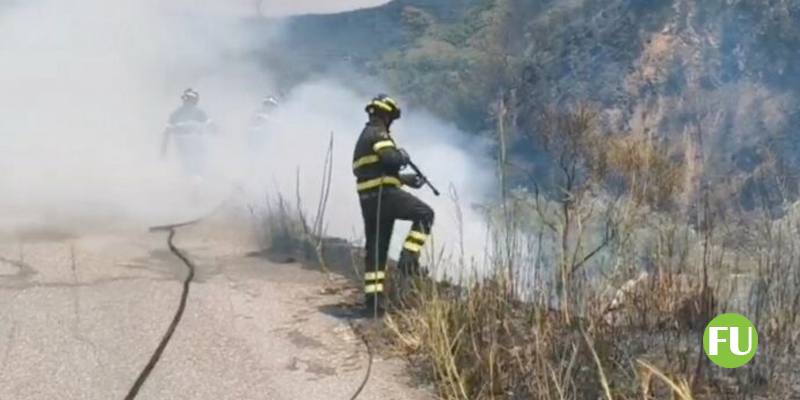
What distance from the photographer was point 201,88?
2914 cm

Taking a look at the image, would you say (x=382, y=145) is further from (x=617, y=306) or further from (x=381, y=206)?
(x=617, y=306)

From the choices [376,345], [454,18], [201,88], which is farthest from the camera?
[454,18]

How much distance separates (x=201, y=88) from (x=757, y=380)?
1030 inches

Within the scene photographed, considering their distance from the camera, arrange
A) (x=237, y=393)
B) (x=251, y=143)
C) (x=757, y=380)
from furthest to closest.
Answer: (x=251, y=143) < (x=237, y=393) < (x=757, y=380)

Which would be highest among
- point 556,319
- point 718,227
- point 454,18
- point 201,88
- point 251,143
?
point 454,18

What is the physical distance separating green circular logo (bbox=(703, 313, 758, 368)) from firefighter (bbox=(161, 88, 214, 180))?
33.9ft

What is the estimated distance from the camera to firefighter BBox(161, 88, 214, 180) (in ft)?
45.5

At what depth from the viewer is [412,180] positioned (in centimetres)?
703

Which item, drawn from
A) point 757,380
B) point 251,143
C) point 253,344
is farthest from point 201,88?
point 757,380

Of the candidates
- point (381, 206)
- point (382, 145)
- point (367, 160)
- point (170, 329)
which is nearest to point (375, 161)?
point (367, 160)

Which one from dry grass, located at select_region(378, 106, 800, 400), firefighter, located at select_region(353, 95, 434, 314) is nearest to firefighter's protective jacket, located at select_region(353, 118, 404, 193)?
firefighter, located at select_region(353, 95, 434, 314)

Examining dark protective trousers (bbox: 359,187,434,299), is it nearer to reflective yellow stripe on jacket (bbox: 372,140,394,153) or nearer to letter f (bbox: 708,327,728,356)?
reflective yellow stripe on jacket (bbox: 372,140,394,153)

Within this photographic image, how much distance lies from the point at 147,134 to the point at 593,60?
18.5 m

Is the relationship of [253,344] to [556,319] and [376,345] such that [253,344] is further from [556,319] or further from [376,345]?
[556,319]
